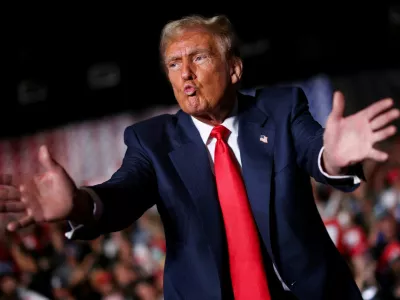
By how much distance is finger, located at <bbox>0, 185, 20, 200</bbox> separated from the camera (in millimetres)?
1397

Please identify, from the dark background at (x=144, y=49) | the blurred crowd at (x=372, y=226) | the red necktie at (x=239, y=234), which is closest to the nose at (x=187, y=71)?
the red necktie at (x=239, y=234)

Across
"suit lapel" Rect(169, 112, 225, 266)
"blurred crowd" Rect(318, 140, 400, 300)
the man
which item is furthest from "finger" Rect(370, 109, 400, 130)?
"blurred crowd" Rect(318, 140, 400, 300)

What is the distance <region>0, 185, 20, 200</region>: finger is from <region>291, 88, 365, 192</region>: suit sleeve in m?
0.68

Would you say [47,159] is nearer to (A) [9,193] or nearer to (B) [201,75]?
(A) [9,193]

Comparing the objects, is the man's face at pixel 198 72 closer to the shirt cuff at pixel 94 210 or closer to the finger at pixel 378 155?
the shirt cuff at pixel 94 210

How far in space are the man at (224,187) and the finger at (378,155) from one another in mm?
108

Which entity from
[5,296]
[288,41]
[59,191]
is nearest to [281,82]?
[288,41]

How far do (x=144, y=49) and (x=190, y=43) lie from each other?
649 centimetres

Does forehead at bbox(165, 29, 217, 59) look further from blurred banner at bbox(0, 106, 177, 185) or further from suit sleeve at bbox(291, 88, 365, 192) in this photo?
blurred banner at bbox(0, 106, 177, 185)

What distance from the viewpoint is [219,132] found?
1.74 meters

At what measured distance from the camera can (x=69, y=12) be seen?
820cm

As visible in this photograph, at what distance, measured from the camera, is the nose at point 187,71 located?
1715 mm

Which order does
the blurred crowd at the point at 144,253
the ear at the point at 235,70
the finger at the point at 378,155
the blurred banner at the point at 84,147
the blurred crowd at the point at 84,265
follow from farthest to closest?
the blurred banner at the point at 84,147 → the blurred crowd at the point at 84,265 → the blurred crowd at the point at 144,253 → the ear at the point at 235,70 → the finger at the point at 378,155

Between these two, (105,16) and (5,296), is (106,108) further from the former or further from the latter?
(5,296)
